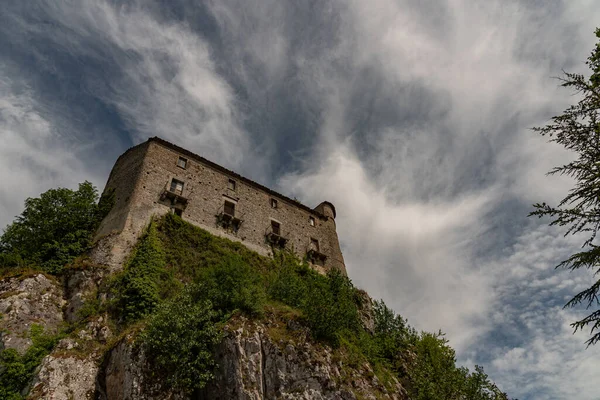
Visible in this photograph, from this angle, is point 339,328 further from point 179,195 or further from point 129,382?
point 179,195

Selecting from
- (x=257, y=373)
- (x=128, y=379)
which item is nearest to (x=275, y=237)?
(x=257, y=373)

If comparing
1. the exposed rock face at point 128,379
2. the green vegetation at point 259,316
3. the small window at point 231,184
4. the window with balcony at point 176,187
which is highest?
the small window at point 231,184

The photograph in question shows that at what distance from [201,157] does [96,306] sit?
51.1 feet

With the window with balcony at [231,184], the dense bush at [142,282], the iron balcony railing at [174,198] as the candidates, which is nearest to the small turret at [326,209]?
the window with balcony at [231,184]

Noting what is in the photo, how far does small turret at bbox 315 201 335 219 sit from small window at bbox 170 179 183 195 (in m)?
16.1

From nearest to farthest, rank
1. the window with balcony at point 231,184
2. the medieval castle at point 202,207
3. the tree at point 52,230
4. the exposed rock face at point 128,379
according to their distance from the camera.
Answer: the exposed rock face at point 128,379
the tree at point 52,230
the medieval castle at point 202,207
the window with balcony at point 231,184

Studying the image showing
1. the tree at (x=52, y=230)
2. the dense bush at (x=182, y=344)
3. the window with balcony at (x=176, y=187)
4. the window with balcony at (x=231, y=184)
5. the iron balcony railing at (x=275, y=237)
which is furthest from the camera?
the window with balcony at (x=231, y=184)

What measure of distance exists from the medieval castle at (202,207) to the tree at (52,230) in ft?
3.88

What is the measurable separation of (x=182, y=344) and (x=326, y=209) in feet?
87.1


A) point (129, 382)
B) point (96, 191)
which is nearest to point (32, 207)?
point (96, 191)

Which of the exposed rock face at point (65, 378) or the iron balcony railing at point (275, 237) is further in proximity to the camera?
the iron balcony railing at point (275, 237)

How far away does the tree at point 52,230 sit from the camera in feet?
73.3

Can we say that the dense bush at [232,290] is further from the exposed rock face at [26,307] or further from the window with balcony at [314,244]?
the window with balcony at [314,244]

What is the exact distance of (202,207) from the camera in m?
29.5
